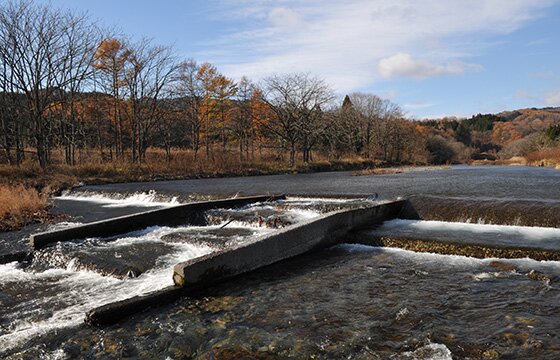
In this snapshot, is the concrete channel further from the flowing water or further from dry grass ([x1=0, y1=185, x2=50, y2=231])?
dry grass ([x1=0, y1=185, x2=50, y2=231])

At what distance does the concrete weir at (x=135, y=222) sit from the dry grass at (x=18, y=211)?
11.7ft

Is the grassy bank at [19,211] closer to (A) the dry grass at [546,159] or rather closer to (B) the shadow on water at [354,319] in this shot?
(B) the shadow on water at [354,319]

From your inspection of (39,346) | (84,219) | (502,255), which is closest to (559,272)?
(502,255)

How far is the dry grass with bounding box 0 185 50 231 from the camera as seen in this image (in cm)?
1220

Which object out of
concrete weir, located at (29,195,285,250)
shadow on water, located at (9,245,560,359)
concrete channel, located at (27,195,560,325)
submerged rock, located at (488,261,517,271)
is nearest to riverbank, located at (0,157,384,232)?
concrete weir, located at (29,195,285,250)

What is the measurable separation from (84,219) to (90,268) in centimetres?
622

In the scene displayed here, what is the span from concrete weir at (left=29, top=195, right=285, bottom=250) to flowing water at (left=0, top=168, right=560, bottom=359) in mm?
471

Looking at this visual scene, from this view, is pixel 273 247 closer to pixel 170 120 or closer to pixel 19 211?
pixel 19 211

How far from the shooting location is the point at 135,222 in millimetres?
11242

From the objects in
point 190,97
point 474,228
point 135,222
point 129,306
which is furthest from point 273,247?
point 190,97

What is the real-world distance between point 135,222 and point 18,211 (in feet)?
15.9

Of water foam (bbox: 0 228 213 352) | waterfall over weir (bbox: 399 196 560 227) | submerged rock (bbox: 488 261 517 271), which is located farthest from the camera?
waterfall over weir (bbox: 399 196 560 227)

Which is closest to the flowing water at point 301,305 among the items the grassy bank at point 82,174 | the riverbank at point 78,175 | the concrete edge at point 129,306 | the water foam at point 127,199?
the concrete edge at point 129,306

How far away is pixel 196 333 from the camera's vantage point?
5.06 m
